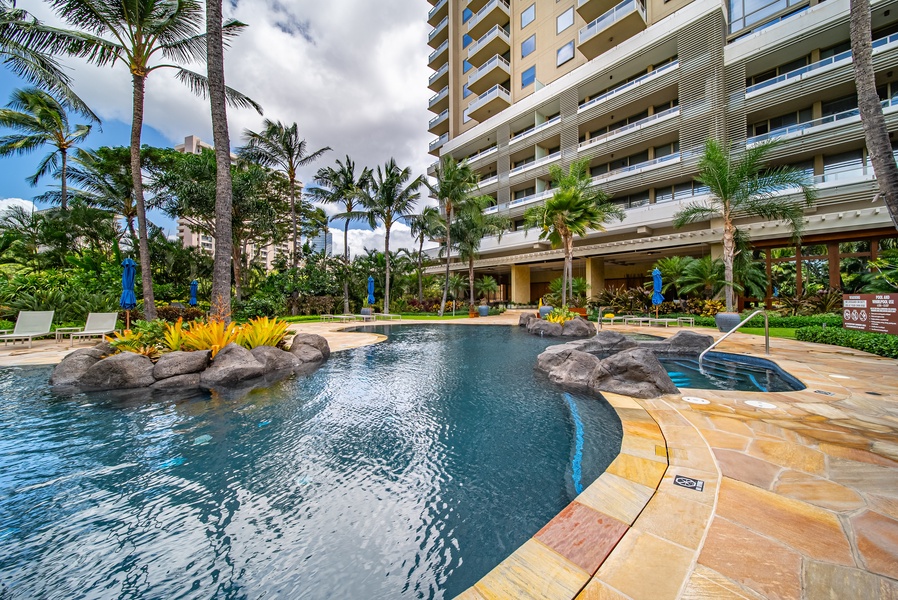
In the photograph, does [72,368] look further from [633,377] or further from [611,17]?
[611,17]

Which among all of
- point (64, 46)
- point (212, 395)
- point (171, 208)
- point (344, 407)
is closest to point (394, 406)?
point (344, 407)

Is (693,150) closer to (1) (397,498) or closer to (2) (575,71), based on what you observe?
(2) (575,71)

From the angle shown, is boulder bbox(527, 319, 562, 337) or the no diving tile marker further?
boulder bbox(527, 319, 562, 337)

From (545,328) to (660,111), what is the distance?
61.0ft

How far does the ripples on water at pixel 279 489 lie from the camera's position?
5.76 feet

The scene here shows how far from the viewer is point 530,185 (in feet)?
89.0

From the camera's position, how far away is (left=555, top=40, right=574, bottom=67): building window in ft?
78.2

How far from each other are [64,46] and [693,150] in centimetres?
2560

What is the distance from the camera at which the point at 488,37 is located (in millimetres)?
28062

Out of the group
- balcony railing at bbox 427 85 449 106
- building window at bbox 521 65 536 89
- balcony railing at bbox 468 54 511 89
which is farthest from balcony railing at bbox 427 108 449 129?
building window at bbox 521 65 536 89

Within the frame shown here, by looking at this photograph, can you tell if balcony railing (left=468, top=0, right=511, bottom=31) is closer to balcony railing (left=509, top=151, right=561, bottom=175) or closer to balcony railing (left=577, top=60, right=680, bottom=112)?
balcony railing (left=577, top=60, right=680, bottom=112)

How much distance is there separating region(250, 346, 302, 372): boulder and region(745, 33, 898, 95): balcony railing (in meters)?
24.3

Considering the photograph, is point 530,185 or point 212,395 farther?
point 530,185

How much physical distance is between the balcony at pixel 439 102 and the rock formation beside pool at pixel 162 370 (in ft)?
116
